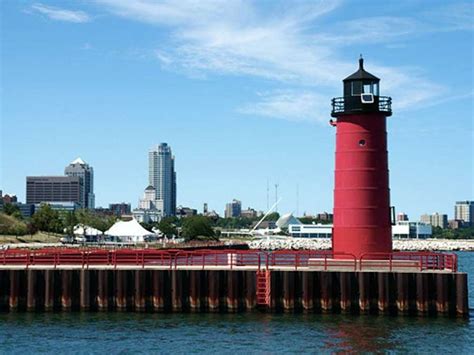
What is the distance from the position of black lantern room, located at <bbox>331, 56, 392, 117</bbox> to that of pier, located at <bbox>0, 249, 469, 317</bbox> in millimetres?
8188

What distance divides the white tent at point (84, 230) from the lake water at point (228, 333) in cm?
10603

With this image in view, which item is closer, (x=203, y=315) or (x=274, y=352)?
(x=274, y=352)

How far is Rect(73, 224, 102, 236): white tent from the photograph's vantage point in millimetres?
147625

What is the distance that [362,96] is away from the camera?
149 feet

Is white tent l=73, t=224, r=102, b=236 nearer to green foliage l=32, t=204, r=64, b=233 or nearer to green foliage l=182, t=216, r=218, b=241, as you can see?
green foliage l=32, t=204, r=64, b=233

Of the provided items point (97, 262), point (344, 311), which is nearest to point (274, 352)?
point (344, 311)

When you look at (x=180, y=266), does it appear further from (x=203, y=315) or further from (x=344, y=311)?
(x=344, y=311)

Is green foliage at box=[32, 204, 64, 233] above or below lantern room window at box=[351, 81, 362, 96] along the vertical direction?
below

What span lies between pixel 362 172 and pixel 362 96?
4.28 m

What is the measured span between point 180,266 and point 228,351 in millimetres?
11186

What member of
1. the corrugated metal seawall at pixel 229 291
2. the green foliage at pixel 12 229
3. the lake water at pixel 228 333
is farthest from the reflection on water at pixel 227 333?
the green foliage at pixel 12 229

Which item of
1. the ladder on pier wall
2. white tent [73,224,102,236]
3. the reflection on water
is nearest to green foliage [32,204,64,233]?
white tent [73,224,102,236]

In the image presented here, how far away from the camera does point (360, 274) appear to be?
136 feet

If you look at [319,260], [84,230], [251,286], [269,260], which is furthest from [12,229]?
[251,286]
